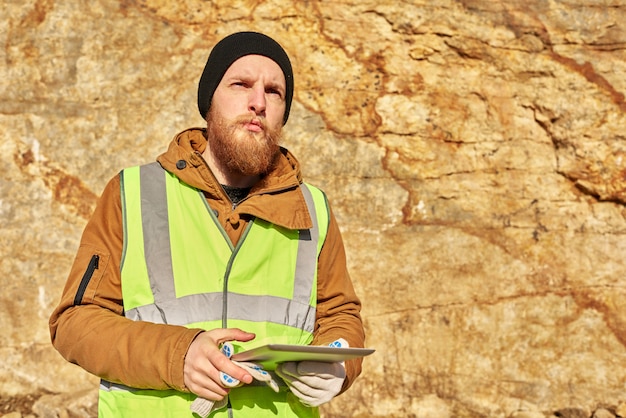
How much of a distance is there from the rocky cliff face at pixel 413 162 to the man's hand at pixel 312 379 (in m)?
2.16

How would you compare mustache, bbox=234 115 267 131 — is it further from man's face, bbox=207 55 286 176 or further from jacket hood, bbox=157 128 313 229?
jacket hood, bbox=157 128 313 229

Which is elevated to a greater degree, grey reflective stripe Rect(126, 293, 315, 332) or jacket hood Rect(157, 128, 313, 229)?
jacket hood Rect(157, 128, 313, 229)

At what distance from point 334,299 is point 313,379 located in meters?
0.49

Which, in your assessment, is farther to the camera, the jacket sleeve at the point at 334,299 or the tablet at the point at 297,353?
the jacket sleeve at the point at 334,299

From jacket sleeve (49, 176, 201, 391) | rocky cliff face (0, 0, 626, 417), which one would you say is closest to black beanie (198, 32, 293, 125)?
jacket sleeve (49, 176, 201, 391)

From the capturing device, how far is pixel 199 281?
7.35 feet

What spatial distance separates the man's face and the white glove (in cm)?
71

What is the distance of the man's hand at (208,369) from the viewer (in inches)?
75.3

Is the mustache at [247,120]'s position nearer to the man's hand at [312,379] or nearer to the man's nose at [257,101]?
the man's nose at [257,101]

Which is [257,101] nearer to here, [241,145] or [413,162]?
[241,145]

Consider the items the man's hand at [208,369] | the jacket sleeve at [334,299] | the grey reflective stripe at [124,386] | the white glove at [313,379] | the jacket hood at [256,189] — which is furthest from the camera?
the jacket sleeve at [334,299]

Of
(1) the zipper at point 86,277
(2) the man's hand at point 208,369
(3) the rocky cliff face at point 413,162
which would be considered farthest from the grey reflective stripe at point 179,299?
(3) the rocky cliff face at point 413,162

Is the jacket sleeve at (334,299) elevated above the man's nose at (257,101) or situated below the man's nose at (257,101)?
below

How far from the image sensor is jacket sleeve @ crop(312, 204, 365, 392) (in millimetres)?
2428
